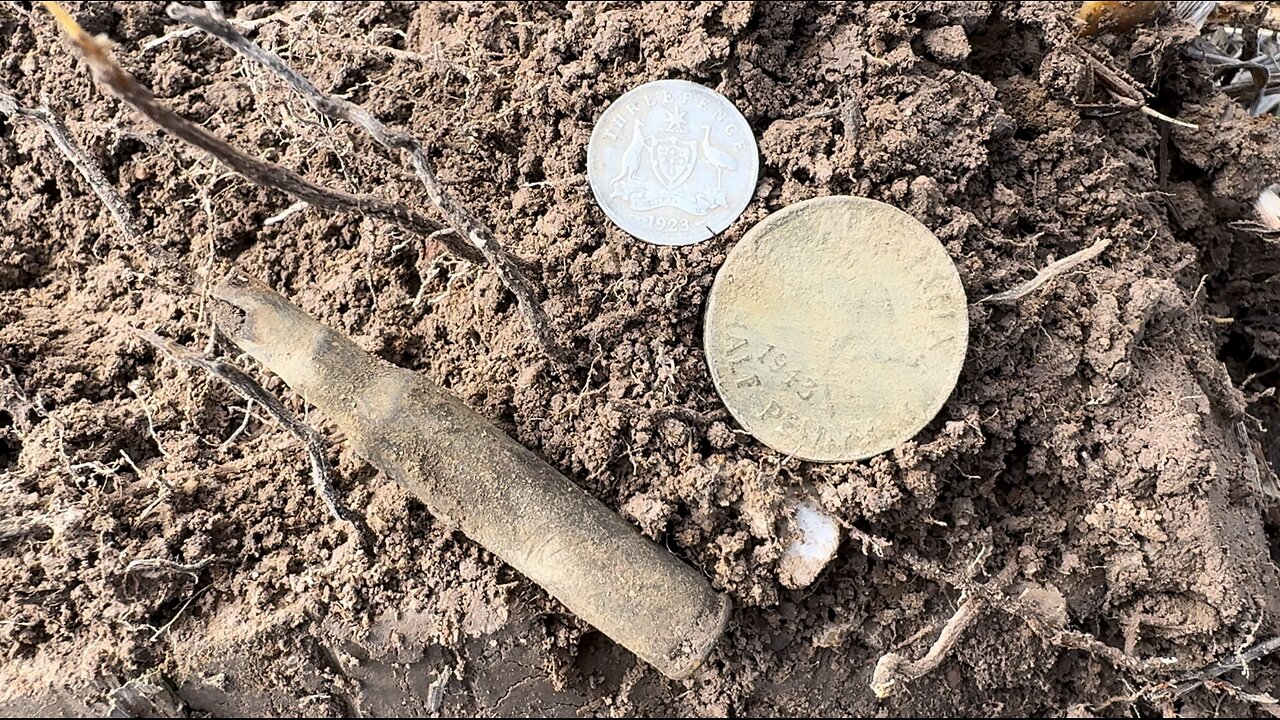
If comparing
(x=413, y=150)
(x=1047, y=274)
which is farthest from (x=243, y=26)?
(x=1047, y=274)

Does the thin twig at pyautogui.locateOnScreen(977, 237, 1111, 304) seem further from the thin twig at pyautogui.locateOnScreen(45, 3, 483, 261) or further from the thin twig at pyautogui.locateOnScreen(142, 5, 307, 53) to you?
the thin twig at pyautogui.locateOnScreen(142, 5, 307, 53)

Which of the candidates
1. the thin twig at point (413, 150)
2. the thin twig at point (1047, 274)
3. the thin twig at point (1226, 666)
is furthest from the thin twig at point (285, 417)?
the thin twig at point (1226, 666)

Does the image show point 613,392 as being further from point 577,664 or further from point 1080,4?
point 1080,4

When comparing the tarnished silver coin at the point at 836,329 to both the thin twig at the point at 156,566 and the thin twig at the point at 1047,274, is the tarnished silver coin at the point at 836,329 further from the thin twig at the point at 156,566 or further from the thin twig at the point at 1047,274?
the thin twig at the point at 156,566

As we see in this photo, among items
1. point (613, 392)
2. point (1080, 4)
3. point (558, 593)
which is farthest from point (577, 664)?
point (1080, 4)

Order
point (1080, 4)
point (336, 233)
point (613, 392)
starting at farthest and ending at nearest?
point (1080, 4) → point (336, 233) → point (613, 392)

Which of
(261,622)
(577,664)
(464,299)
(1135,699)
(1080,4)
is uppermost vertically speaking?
(1080,4)

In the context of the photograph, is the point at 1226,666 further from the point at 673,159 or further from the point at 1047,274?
the point at 673,159
